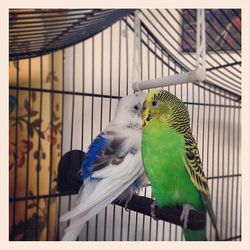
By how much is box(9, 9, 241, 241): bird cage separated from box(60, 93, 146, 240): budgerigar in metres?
0.03

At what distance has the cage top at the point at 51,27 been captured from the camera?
97 cm

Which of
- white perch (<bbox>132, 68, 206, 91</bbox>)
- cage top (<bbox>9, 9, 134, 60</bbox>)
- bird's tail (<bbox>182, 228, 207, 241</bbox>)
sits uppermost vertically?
cage top (<bbox>9, 9, 134, 60</bbox>)

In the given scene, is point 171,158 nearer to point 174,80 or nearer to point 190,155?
point 190,155

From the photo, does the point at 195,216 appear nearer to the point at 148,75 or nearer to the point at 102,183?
the point at 102,183

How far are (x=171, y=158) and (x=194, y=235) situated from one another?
0.67ft

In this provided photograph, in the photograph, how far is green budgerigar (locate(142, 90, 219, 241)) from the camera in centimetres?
84

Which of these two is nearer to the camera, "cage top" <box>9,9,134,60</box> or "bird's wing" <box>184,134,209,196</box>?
"bird's wing" <box>184,134,209,196</box>

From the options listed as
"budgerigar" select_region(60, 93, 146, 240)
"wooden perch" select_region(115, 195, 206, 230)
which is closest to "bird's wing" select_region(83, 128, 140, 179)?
"budgerigar" select_region(60, 93, 146, 240)

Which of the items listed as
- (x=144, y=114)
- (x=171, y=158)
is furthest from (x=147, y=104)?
(x=171, y=158)

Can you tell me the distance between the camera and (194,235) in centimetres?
88

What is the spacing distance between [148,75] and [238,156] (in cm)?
34

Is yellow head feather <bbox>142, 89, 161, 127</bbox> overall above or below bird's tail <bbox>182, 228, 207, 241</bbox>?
above

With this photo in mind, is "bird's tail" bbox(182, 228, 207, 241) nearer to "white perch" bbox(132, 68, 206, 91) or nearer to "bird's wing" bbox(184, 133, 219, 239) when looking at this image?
"bird's wing" bbox(184, 133, 219, 239)
